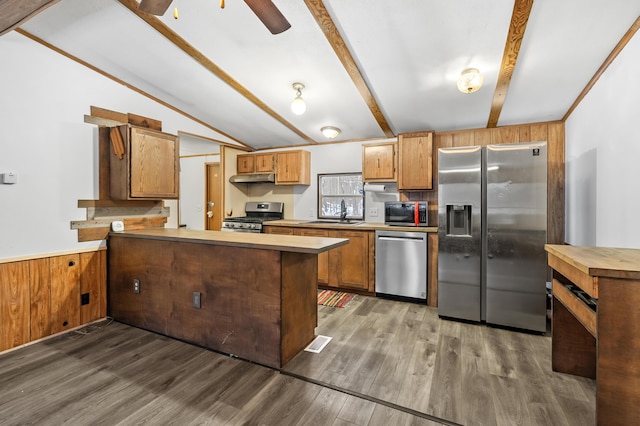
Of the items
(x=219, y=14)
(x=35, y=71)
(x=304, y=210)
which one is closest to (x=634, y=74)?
(x=219, y=14)

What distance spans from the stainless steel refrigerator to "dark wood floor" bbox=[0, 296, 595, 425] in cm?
31

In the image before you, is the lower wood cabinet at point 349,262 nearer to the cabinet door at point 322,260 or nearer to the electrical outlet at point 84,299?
the cabinet door at point 322,260

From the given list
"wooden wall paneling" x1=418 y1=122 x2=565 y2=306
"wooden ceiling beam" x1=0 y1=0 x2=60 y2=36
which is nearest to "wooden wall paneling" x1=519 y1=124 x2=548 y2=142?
"wooden wall paneling" x1=418 y1=122 x2=565 y2=306

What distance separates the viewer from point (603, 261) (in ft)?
5.00

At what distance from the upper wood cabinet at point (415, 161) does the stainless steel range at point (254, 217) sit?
2181mm

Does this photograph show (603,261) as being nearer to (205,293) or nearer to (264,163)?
(205,293)

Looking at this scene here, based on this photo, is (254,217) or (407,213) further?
(254,217)

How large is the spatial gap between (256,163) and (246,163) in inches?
9.0

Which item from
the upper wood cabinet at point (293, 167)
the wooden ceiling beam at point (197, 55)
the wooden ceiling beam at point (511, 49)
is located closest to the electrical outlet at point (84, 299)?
the wooden ceiling beam at point (197, 55)

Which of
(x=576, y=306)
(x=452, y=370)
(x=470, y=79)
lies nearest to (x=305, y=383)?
(x=452, y=370)

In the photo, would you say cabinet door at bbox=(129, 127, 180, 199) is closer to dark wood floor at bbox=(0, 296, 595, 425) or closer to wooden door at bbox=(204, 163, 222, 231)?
dark wood floor at bbox=(0, 296, 595, 425)

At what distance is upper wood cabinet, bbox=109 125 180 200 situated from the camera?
3051 millimetres

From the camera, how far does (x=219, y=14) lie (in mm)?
2402

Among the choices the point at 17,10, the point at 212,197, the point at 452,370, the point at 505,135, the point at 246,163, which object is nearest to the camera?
the point at 17,10
